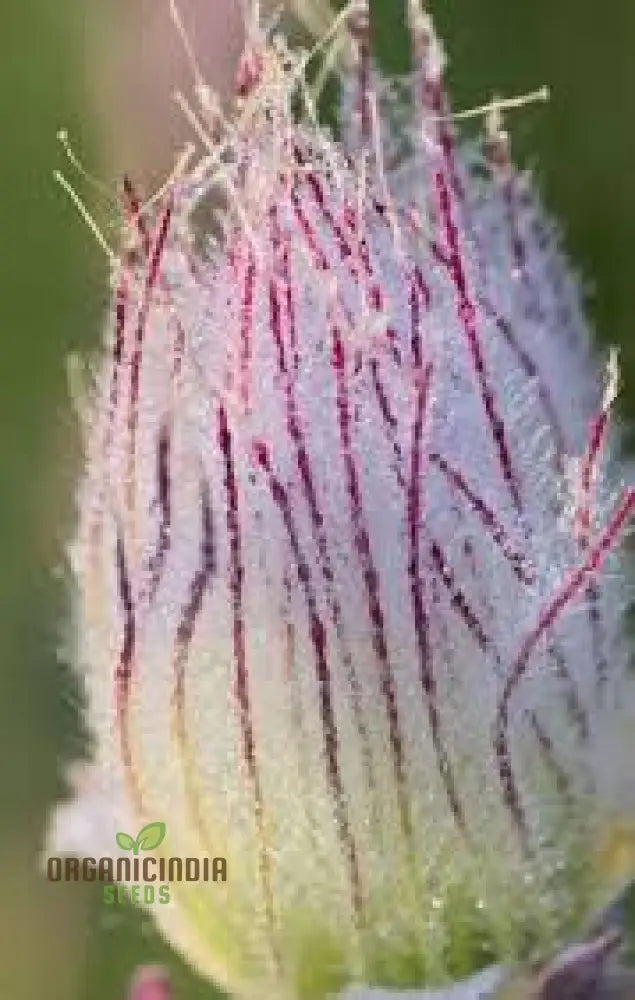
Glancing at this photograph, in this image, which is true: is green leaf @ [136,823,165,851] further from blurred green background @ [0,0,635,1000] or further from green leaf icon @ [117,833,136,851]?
blurred green background @ [0,0,635,1000]

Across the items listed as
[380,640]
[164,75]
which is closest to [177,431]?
[380,640]

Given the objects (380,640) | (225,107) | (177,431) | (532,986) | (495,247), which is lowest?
(532,986)

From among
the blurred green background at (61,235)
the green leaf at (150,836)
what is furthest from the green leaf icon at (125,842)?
the blurred green background at (61,235)

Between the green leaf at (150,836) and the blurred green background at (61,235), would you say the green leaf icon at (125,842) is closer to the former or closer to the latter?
the green leaf at (150,836)

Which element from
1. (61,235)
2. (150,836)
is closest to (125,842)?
(150,836)

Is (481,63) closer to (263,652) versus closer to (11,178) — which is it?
(11,178)
